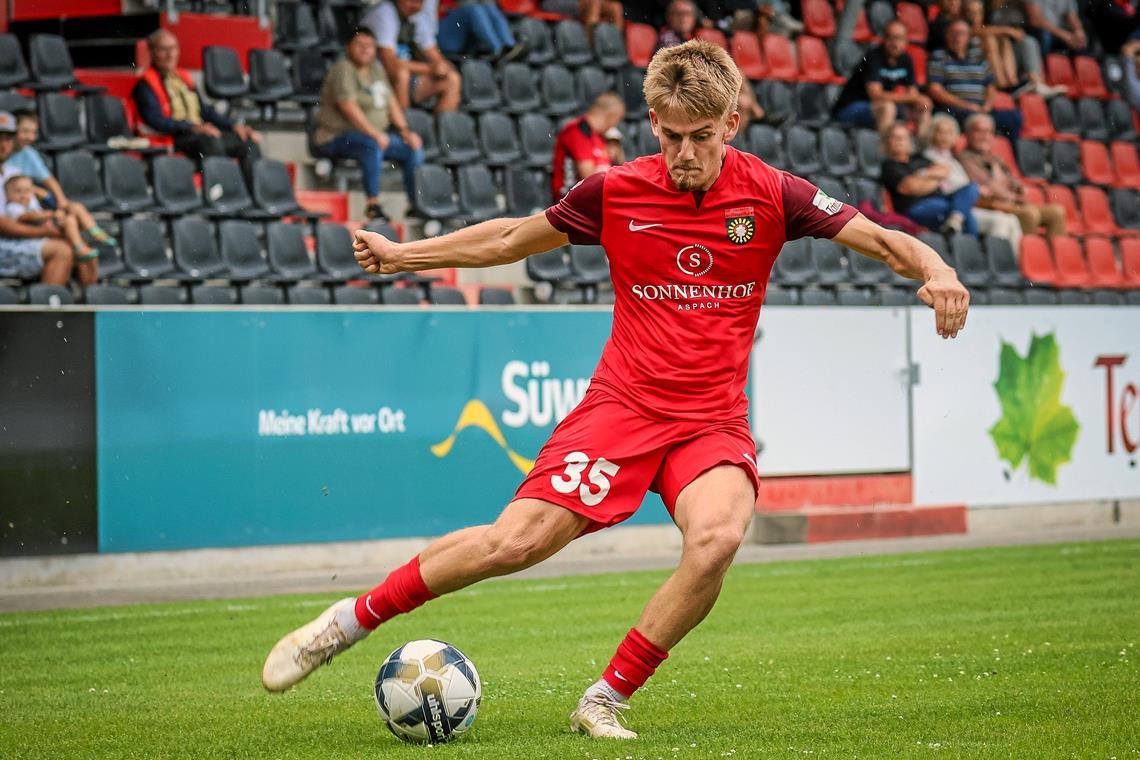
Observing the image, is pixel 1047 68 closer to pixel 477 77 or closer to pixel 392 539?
pixel 477 77

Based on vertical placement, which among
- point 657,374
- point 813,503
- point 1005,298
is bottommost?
point 813,503

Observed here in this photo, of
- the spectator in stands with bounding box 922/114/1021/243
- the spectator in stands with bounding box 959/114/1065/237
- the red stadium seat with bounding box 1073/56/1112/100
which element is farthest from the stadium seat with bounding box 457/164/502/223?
the red stadium seat with bounding box 1073/56/1112/100

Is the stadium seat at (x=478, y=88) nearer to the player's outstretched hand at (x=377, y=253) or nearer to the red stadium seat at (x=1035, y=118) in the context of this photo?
the red stadium seat at (x=1035, y=118)

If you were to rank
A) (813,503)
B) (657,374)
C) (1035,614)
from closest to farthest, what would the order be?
(657,374) < (1035,614) < (813,503)

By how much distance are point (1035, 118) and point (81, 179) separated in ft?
46.4

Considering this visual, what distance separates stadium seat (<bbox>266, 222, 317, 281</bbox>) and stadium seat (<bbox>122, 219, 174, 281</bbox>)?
3.17 ft

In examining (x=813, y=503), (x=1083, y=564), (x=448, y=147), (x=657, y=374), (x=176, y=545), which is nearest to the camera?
(x=657, y=374)

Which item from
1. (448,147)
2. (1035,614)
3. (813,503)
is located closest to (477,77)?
(448,147)

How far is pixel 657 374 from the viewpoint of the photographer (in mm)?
6016

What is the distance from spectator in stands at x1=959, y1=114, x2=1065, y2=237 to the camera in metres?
20.3

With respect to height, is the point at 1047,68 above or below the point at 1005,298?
above

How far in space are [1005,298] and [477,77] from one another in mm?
6297

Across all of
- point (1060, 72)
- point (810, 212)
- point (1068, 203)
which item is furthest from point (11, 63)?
point (1060, 72)

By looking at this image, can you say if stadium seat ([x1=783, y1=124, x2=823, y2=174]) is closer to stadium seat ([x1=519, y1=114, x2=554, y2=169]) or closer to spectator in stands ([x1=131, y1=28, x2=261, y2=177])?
stadium seat ([x1=519, y1=114, x2=554, y2=169])
